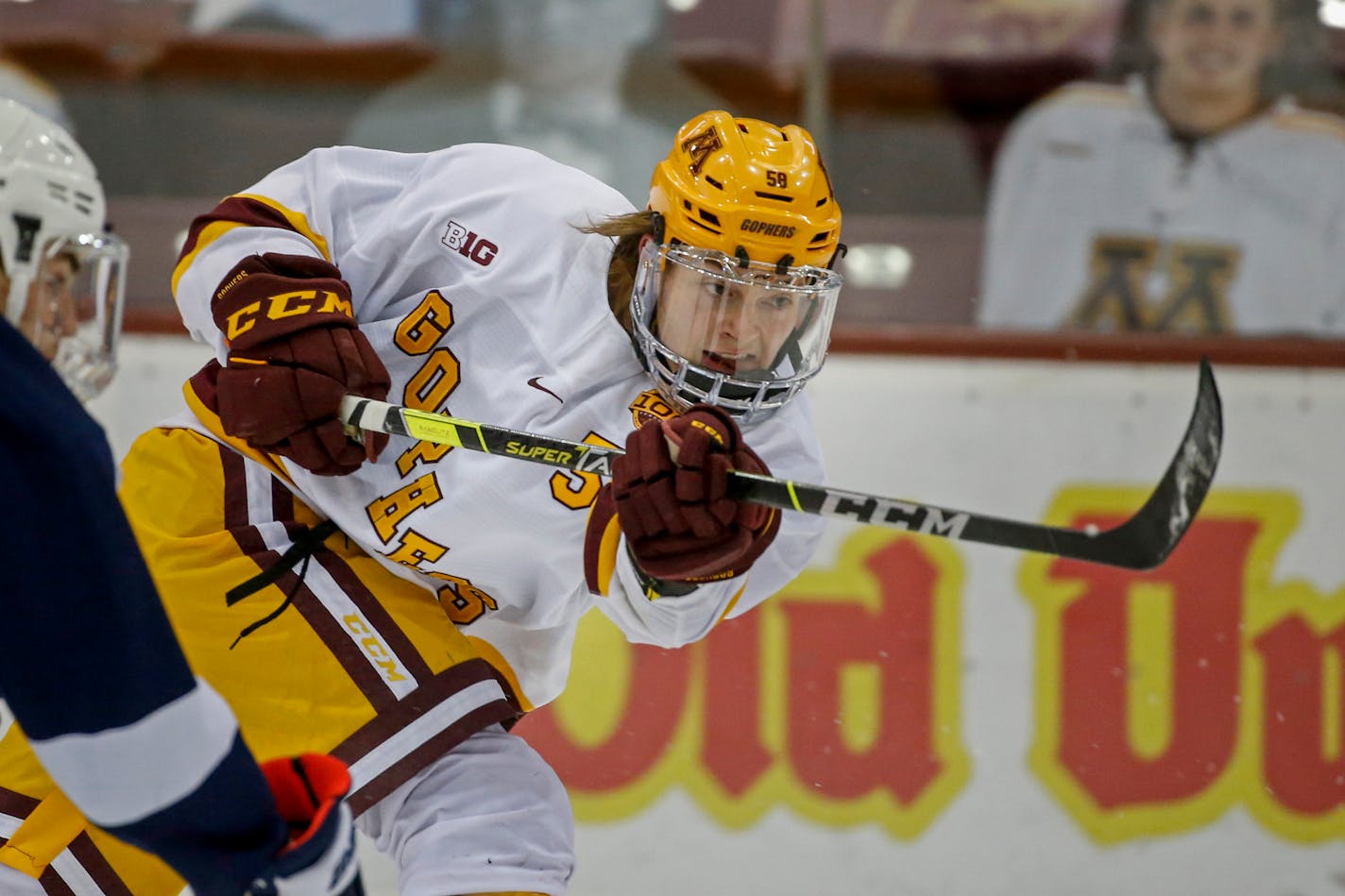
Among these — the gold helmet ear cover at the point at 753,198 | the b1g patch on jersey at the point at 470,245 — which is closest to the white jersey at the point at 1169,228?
the gold helmet ear cover at the point at 753,198

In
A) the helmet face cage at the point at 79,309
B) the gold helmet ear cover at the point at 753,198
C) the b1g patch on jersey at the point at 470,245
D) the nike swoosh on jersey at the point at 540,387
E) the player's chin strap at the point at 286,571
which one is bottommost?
the player's chin strap at the point at 286,571

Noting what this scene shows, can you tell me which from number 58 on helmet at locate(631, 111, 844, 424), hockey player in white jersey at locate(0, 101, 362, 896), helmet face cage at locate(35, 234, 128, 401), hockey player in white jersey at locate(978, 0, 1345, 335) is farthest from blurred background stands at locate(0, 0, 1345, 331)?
hockey player in white jersey at locate(0, 101, 362, 896)

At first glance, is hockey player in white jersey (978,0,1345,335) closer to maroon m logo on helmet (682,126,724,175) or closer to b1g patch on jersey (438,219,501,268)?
maroon m logo on helmet (682,126,724,175)

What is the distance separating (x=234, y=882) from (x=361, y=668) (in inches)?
25.1

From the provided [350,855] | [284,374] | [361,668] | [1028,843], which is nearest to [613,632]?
[1028,843]

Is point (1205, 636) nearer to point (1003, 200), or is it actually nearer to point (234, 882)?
point (1003, 200)

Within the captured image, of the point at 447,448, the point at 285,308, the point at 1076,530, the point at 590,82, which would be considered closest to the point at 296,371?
the point at 285,308

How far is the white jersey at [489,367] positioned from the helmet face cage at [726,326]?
2.6 inches

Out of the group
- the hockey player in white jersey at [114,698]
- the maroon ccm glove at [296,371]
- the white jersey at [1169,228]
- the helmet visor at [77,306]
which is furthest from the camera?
the white jersey at [1169,228]

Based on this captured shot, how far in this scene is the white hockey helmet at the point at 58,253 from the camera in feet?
6.44

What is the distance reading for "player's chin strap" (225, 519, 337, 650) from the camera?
1906 millimetres

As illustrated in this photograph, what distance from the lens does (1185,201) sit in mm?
3178

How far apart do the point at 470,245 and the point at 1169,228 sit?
1.74m

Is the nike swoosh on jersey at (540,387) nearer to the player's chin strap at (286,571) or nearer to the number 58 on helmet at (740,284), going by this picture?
the number 58 on helmet at (740,284)
